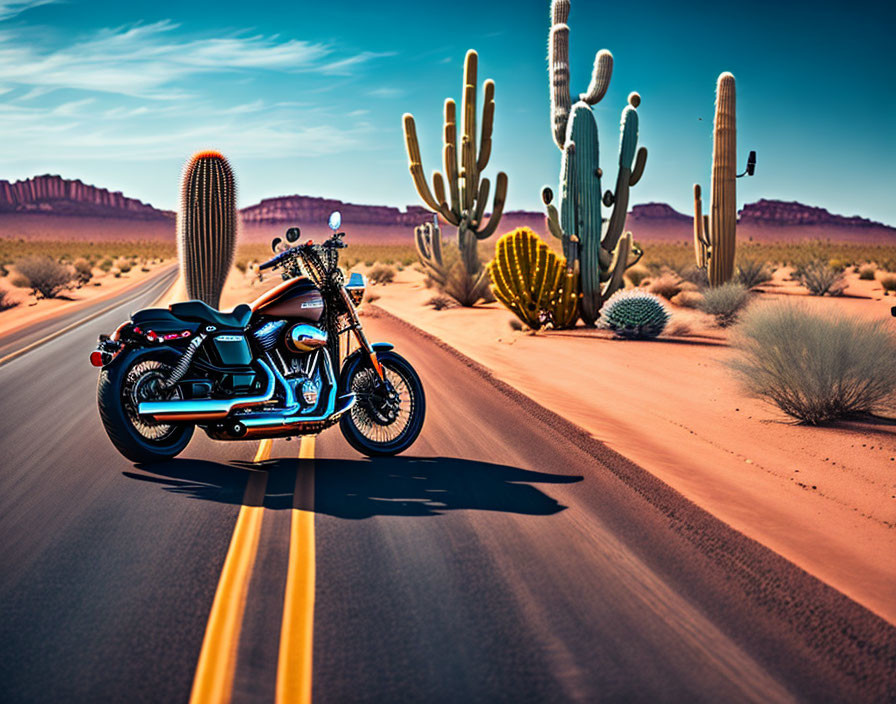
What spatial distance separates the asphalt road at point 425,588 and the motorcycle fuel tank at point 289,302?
136cm

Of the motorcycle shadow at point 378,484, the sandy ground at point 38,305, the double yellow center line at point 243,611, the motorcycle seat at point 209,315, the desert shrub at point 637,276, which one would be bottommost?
the sandy ground at point 38,305

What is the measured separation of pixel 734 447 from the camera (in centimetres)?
835

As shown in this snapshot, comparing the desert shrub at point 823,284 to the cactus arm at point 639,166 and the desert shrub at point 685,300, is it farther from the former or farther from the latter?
the cactus arm at point 639,166

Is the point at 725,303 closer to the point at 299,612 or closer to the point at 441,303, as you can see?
the point at 441,303

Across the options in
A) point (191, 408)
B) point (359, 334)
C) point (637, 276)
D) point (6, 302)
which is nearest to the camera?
point (191, 408)

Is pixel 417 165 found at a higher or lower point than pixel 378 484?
higher

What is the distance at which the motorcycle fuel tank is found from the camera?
7082 millimetres

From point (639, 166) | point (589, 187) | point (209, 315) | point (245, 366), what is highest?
point (639, 166)

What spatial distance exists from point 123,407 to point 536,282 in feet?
45.1

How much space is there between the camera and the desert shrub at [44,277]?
35000 mm

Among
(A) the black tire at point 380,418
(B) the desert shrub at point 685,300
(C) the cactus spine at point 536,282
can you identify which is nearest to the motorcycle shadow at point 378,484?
(A) the black tire at point 380,418

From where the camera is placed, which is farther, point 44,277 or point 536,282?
point 44,277

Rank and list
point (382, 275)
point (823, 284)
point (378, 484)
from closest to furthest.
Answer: point (378, 484) → point (823, 284) → point (382, 275)

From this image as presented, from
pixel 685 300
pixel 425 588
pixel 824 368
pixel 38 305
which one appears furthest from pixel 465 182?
pixel 425 588
